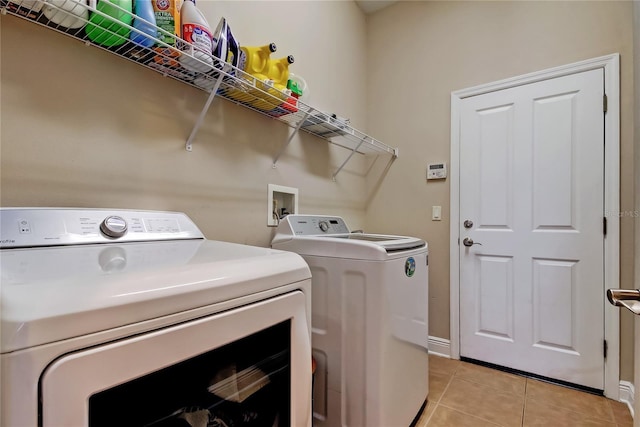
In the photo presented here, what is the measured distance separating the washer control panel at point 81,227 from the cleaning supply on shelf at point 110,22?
0.55 metres

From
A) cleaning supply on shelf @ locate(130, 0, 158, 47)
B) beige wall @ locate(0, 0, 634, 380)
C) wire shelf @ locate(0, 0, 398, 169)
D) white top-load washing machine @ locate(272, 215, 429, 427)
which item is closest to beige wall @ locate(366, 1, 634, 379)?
beige wall @ locate(0, 0, 634, 380)

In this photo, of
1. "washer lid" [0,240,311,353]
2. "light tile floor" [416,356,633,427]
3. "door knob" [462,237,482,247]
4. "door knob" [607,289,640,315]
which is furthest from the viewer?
"door knob" [462,237,482,247]

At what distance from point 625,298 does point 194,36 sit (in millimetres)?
1426

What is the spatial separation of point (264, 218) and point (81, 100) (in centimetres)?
90

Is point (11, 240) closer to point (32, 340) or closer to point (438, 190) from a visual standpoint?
point (32, 340)

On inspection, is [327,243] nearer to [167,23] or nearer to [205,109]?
[205,109]

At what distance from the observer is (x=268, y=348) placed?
2.44 feet

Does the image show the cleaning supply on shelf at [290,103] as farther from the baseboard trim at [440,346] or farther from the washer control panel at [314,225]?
the baseboard trim at [440,346]

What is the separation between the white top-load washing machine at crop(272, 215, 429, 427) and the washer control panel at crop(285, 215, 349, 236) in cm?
12

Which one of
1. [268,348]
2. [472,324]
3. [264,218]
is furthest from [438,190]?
[268,348]

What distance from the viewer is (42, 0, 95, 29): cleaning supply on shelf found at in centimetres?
79

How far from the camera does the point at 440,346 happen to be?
2291mm

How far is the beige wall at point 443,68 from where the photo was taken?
1784 mm

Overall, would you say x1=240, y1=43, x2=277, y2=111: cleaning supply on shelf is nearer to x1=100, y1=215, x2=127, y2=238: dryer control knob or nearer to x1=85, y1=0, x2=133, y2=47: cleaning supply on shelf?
x1=85, y1=0, x2=133, y2=47: cleaning supply on shelf
